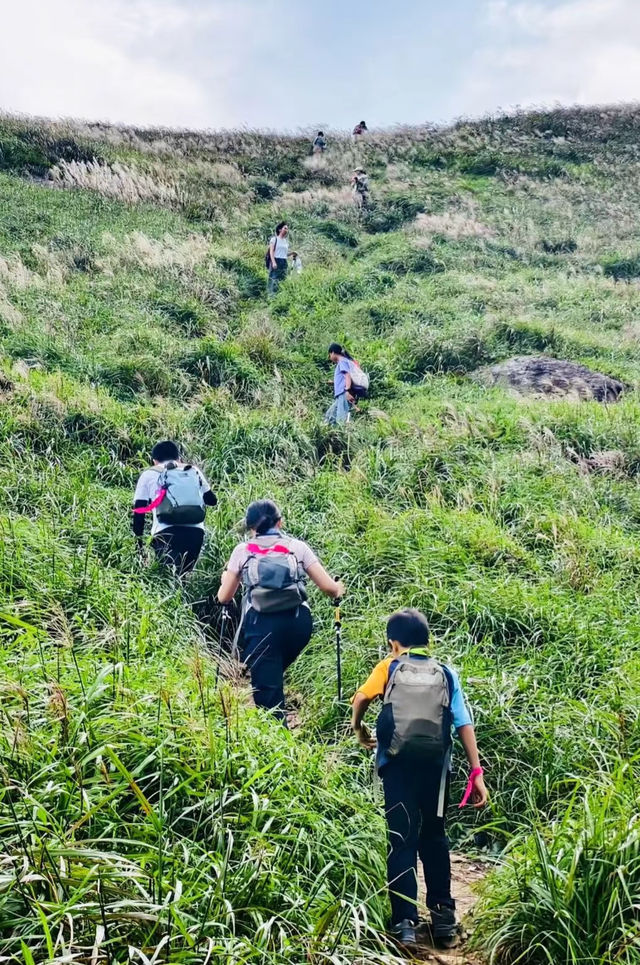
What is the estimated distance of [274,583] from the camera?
5.03m

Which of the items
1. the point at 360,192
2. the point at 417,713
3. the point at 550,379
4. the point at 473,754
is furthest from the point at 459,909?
the point at 360,192

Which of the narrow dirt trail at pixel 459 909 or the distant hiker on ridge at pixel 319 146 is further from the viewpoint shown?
the distant hiker on ridge at pixel 319 146

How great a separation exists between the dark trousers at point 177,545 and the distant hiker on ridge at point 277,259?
10323 mm

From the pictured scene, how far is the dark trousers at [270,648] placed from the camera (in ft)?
16.4

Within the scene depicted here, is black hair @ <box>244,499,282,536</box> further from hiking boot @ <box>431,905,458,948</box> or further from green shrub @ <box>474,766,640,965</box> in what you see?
green shrub @ <box>474,766,640,965</box>

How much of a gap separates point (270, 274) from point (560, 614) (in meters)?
12.0

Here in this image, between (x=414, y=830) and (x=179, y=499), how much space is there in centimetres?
374

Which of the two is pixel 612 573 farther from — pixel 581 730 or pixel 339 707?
pixel 339 707

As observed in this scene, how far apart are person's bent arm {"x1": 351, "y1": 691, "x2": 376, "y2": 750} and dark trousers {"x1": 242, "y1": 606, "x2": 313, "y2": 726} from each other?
949 millimetres

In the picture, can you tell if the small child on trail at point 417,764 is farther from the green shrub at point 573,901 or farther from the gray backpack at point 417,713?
the green shrub at point 573,901

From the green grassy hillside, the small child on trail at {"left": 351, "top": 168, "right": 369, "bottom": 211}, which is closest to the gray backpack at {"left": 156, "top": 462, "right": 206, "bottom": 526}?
the green grassy hillside

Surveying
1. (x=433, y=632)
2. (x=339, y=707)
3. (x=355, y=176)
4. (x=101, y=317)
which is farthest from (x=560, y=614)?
(x=355, y=176)

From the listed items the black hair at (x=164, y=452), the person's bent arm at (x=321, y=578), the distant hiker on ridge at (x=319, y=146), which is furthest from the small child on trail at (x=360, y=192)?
the person's bent arm at (x=321, y=578)

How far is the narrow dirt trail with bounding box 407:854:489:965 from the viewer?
3.38m
